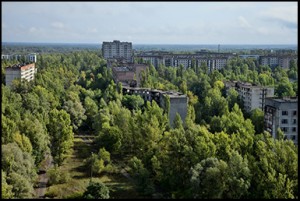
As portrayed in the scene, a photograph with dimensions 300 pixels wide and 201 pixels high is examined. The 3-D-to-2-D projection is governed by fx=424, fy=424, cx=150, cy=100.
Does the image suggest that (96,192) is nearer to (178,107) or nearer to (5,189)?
(5,189)

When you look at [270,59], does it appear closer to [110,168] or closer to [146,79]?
[146,79]

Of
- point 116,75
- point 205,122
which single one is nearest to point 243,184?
point 205,122

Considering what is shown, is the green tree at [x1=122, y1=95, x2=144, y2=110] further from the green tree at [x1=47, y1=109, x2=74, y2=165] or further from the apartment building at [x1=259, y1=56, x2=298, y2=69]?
the apartment building at [x1=259, y1=56, x2=298, y2=69]

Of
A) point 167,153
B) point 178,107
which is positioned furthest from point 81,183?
point 178,107

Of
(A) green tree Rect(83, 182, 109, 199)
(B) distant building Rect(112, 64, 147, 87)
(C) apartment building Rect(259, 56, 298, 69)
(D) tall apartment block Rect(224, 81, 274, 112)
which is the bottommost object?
(A) green tree Rect(83, 182, 109, 199)

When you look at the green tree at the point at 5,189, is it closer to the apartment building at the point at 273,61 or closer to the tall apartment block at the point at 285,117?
the tall apartment block at the point at 285,117

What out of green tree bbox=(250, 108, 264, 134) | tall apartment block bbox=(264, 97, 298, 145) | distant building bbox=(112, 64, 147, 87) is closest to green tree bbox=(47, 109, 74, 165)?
green tree bbox=(250, 108, 264, 134)
